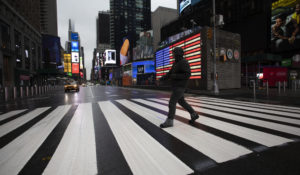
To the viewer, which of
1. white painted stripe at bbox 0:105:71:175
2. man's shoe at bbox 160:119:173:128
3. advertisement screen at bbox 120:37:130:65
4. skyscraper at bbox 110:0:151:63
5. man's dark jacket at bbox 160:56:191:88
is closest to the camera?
white painted stripe at bbox 0:105:71:175

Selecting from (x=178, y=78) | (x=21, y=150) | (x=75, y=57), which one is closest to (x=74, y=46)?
(x=75, y=57)

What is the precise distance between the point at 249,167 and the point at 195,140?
3.13ft

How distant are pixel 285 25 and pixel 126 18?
12400 cm

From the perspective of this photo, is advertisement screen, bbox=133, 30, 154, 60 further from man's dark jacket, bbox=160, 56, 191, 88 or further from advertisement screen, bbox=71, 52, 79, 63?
advertisement screen, bbox=71, 52, 79, 63

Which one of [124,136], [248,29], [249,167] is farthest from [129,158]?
[248,29]

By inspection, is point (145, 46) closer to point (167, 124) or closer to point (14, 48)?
point (14, 48)

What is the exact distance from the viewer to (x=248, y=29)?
31.8 metres

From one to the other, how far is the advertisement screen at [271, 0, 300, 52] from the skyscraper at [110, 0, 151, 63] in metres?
108

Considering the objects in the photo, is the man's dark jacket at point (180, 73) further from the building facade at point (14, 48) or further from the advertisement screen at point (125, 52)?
the advertisement screen at point (125, 52)

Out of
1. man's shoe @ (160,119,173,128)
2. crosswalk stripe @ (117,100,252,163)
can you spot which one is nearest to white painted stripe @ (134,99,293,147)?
crosswalk stripe @ (117,100,252,163)

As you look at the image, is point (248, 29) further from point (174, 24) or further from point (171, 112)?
point (171, 112)

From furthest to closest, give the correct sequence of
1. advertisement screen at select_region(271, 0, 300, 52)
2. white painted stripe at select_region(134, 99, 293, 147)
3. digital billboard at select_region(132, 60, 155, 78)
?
digital billboard at select_region(132, 60, 155, 78)
advertisement screen at select_region(271, 0, 300, 52)
white painted stripe at select_region(134, 99, 293, 147)

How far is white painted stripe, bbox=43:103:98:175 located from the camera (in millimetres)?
1786

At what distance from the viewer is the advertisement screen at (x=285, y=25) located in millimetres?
24020
